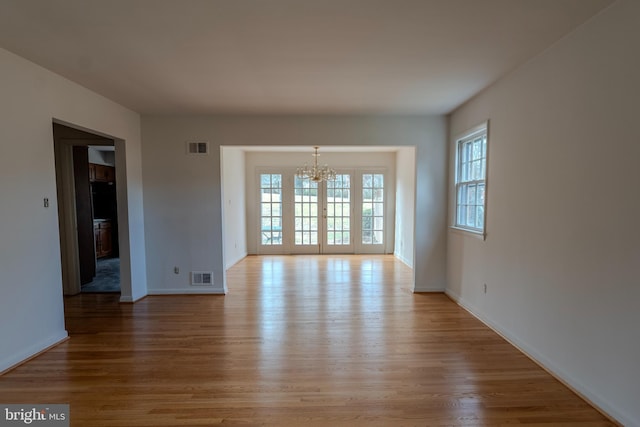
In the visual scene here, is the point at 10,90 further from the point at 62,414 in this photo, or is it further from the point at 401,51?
the point at 401,51

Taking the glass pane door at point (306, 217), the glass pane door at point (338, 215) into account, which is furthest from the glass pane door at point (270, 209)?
the glass pane door at point (338, 215)

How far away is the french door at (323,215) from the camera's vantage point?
737 cm

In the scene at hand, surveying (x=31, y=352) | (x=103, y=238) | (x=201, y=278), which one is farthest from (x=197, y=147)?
(x=103, y=238)

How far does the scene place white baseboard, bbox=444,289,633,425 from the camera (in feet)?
6.18

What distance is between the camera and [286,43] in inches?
88.6

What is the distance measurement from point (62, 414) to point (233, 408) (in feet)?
3.53

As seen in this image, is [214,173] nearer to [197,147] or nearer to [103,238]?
[197,147]

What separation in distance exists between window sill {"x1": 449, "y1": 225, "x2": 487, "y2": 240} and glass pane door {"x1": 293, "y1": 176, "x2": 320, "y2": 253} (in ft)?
12.4

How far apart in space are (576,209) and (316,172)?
5.07 m

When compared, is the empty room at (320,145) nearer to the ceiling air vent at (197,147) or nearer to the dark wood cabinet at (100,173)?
the ceiling air vent at (197,147)

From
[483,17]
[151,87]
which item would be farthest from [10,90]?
[483,17]

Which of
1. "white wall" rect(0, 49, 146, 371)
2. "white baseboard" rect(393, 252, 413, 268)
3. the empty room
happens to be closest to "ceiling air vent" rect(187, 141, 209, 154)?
the empty room

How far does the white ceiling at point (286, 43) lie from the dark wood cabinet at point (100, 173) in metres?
4.16

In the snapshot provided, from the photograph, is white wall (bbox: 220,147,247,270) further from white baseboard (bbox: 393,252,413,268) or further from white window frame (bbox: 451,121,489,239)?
white window frame (bbox: 451,121,489,239)
